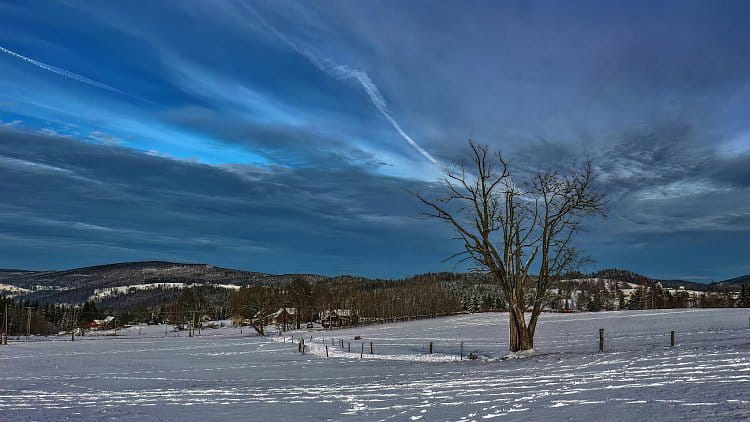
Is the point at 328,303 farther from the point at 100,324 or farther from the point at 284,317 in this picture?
the point at 100,324

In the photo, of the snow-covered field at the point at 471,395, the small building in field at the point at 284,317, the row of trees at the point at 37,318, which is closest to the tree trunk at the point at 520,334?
the snow-covered field at the point at 471,395

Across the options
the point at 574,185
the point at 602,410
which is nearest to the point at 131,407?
the point at 602,410

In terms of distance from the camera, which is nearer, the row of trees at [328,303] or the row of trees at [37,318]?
the row of trees at [328,303]

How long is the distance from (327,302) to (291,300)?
19.6 m

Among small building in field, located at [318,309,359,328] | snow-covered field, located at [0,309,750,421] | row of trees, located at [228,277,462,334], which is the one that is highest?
snow-covered field, located at [0,309,750,421]

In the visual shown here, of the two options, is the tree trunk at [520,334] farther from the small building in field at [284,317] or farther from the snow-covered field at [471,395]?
the small building in field at [284,317]

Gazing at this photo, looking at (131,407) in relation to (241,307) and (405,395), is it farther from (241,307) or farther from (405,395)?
(241,307)

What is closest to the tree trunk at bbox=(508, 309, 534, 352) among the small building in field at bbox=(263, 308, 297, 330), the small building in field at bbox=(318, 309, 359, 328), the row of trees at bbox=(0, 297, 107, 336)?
the small building in field at bbox=(263, 308, 297, 330)

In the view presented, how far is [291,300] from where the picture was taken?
457ft

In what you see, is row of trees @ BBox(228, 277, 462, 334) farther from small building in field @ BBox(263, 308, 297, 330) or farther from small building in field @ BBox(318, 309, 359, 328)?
small building in field @ BBox(263, 308, 297, 330)

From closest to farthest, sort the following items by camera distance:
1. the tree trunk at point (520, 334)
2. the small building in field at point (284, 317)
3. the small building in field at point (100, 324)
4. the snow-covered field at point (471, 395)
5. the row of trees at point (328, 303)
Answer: the snow-covered field at point (471, 395) → the tree trunk at point (520, 334) → the row of trees at point (328, 303) → the small building in field at point (284, 317) → the small building in field at point (100, 324)

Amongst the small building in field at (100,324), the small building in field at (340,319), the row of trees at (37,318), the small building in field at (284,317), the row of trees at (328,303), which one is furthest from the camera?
the small building in field at (100,324)

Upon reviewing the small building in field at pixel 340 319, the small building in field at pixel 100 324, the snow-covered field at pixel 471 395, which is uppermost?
the snow-covered field at pixel 471 395

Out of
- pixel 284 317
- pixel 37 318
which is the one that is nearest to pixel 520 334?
pixel 284 317
